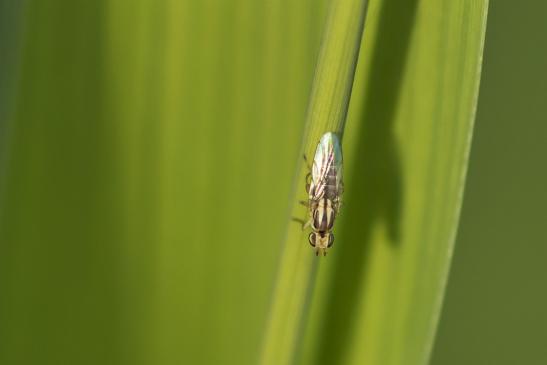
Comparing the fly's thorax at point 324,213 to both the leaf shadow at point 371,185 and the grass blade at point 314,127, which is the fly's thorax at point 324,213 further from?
the grass blade at point 314,127

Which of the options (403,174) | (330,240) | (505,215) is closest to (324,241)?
(330,240)

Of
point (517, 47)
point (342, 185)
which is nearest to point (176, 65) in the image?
point (342, 185)

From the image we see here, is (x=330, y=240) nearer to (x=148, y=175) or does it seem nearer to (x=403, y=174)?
(x=403, y=174)

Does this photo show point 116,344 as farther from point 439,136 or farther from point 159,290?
point 439,136

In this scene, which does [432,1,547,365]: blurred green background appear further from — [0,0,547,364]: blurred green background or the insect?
[0,0,547,364]: blurred green background

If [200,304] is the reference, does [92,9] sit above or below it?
above

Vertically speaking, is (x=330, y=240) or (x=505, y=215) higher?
(x=505, y=215)

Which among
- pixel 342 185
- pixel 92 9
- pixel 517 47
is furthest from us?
pixel 517 47
